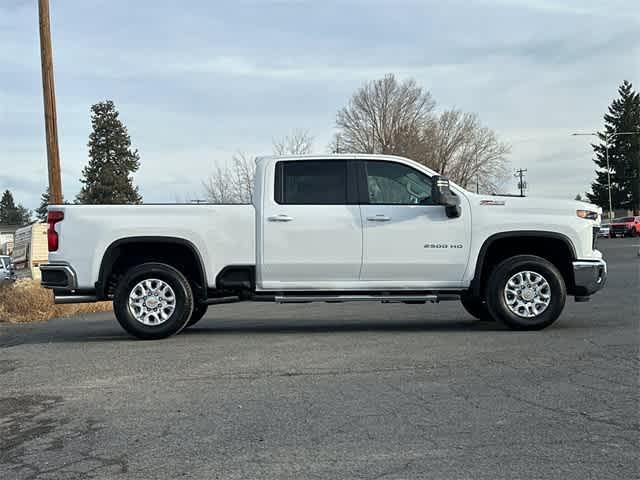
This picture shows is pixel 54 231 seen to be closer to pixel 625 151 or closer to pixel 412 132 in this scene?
pixel 412 132

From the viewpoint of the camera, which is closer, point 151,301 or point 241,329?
point 151,301

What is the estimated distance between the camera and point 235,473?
4113 millimetres

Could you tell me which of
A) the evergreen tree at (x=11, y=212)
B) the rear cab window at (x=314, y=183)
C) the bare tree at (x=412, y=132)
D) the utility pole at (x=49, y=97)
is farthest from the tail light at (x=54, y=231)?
the evergreen tree at (x=11, y=212)

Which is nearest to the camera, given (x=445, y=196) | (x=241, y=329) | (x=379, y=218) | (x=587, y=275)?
(x=445, y=196)

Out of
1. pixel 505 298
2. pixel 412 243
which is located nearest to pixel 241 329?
pixel 412 243

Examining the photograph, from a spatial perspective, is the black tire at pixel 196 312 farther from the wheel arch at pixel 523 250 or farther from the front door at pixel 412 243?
the wheel arch at pixel 523 250

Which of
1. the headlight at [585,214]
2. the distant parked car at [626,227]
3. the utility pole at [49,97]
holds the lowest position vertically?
the distant parked car at [626,227]

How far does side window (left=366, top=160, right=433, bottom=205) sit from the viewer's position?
909 cm

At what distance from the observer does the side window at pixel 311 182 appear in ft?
29.7

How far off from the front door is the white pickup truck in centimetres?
1

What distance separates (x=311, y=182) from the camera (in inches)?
360

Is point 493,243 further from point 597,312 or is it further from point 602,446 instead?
point 602,446

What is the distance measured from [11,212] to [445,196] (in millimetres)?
131794

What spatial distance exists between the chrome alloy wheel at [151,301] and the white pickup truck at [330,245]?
12 millimetres
